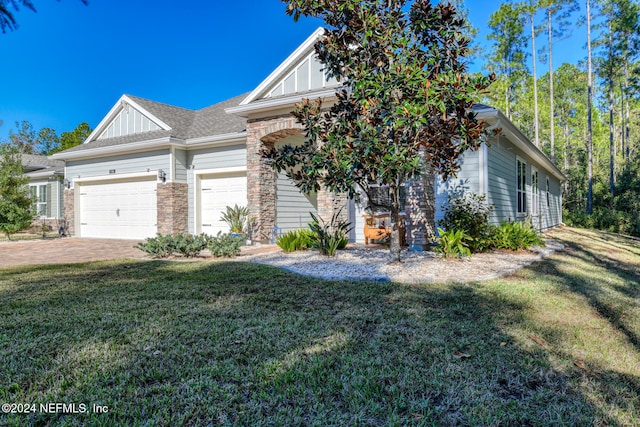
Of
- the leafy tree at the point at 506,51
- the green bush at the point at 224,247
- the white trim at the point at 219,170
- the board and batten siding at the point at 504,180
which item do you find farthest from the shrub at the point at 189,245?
the leafy tree at the point at 506,51

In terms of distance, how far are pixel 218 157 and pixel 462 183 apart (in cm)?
774

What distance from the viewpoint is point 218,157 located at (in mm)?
12312

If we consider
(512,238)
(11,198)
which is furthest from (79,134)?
(512,238)

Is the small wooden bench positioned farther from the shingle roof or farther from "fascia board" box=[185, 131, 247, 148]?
the shingle roof

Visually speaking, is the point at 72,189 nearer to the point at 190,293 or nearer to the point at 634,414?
the point at 190,293

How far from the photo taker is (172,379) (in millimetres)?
2406

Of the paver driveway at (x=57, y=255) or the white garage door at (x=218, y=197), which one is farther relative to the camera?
the white garage door at (x=218, y=197)

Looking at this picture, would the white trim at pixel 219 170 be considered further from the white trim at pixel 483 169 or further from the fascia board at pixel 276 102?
the white trim at pixel 483 169

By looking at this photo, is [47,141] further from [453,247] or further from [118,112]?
[453,247]

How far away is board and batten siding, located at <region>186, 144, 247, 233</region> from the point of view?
1198 centimetres

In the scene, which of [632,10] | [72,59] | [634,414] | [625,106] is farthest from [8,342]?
[625,106]

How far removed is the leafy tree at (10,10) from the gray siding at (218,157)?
8.87 metres

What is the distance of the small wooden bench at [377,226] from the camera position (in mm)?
9602

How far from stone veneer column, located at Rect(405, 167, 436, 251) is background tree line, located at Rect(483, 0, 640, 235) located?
1505cm
